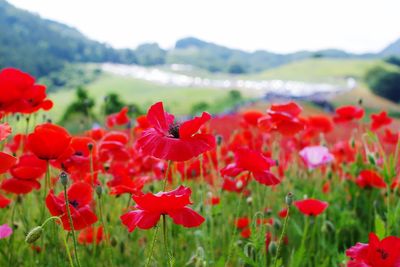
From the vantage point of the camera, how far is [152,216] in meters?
1.14

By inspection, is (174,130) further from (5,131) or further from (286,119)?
(286,119)

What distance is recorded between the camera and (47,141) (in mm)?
1538

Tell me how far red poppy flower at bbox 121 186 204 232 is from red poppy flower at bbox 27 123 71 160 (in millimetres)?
430

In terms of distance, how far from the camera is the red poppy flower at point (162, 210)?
1.08 m

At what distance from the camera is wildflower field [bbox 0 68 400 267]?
1.25 meters

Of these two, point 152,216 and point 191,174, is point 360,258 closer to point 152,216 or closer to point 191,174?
point 152,216

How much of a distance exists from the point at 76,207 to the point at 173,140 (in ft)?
1.66

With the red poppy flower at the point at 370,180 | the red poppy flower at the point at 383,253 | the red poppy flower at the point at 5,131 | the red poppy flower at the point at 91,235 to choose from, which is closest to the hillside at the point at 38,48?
the red poppy flower at the point at 370,180

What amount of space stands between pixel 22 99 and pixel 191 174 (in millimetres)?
914

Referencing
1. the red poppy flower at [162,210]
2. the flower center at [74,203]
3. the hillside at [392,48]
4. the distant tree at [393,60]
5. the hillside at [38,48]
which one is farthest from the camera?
the hillside at [392,48]

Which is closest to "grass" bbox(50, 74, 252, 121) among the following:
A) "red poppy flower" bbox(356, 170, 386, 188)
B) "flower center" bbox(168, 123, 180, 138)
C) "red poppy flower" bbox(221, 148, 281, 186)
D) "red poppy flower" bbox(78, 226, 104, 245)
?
"red poppy flower" bbox(356, 170, 386, 188)

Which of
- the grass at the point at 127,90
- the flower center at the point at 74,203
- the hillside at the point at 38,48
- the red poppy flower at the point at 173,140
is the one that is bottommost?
the grass at the point at 127,90

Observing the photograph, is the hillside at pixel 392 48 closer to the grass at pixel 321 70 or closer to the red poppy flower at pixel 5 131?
the grass at pixel 321 70

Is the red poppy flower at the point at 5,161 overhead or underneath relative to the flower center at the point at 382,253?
overhead
